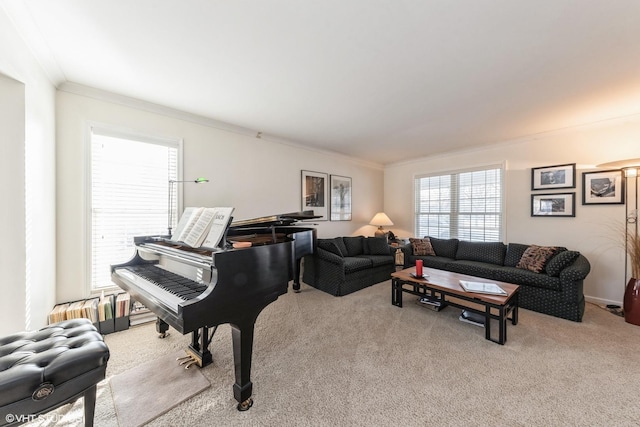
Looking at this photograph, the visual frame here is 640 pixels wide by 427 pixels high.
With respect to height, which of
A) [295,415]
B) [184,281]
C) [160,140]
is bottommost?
[295,415]

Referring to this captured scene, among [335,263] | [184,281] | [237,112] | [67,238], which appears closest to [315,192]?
[335,263]

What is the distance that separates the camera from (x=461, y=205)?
15.7ft

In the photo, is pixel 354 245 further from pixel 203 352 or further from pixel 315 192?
pixel 203 352

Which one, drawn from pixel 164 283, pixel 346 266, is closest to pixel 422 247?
pixel 346 266

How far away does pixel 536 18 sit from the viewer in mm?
1520

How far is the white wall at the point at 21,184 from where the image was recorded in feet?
5.19

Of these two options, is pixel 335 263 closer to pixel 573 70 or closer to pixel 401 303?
pixel 401 303

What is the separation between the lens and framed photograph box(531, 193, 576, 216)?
3.49m

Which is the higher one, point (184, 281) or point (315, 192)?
point (315, 192)

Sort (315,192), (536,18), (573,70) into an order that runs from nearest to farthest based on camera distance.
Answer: (536,18), (573,70), (315,192)

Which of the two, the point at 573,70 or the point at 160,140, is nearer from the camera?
the point at 573,70

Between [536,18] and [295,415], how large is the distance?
300cm

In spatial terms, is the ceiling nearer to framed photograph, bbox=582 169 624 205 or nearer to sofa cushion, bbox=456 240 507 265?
framed photograph, bbox=582 169 624 205

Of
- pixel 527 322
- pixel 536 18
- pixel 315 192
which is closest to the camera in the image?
pixel 536 18
